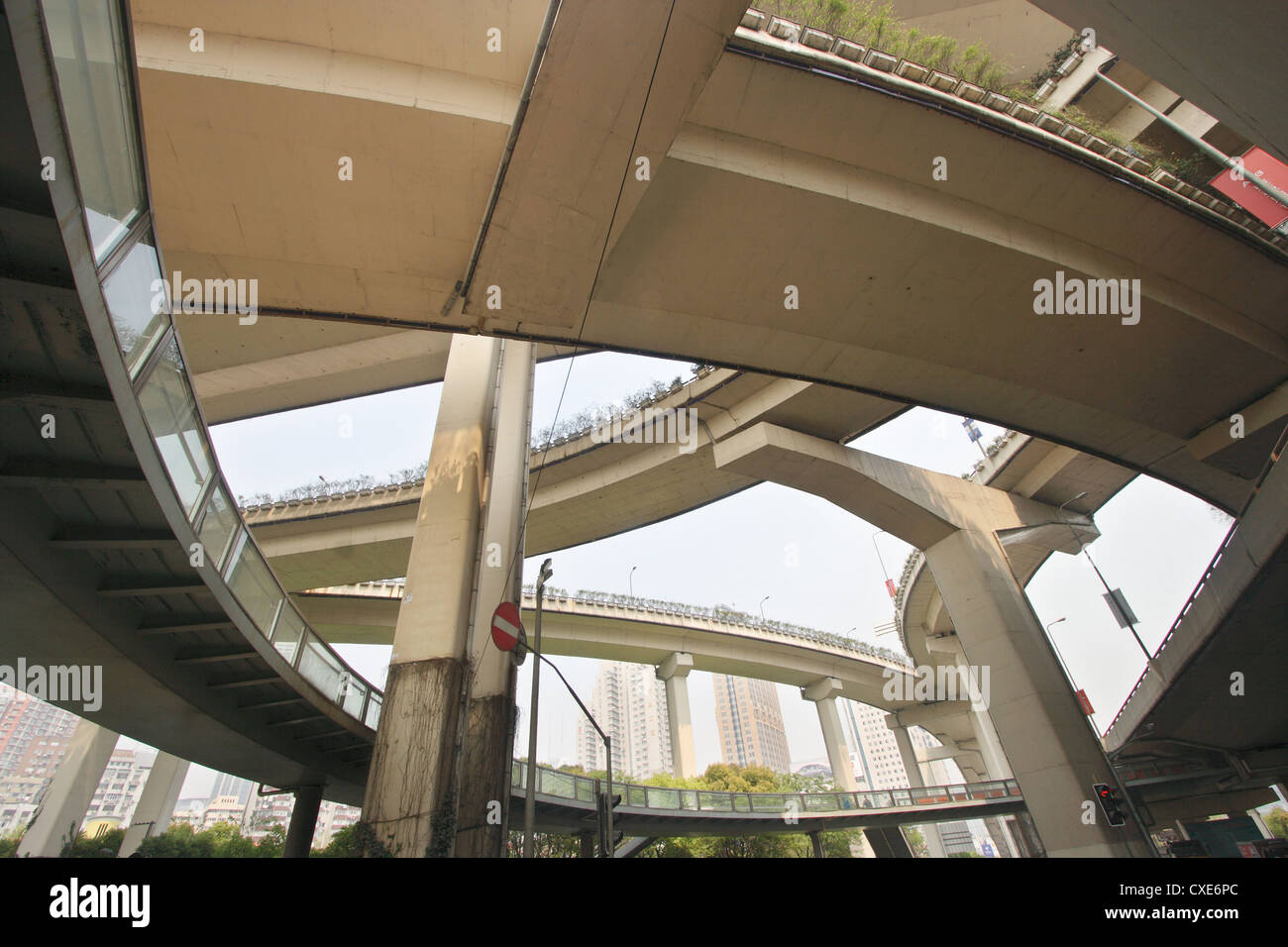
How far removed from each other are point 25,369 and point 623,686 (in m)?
182

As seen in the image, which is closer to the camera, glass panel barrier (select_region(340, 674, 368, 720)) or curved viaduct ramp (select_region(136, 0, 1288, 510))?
curved viaduct ramp (select_region(136, 0, 1288, 510))

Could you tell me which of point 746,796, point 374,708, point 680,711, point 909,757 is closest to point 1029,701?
point 374,708

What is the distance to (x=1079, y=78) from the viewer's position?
1431cm

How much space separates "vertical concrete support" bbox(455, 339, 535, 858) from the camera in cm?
1159

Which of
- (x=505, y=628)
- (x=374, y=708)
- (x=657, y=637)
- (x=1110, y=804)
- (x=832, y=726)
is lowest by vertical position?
(x=1110, y=804)

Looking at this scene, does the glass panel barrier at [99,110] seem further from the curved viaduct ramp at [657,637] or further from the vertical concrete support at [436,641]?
the curved viaduct ramp at [657,637]

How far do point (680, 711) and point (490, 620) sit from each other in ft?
80.2

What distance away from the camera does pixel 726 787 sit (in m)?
38.7

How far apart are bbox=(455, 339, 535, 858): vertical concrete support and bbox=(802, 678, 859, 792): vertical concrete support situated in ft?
101

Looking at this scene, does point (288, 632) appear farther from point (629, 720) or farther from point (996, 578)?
point (629, 720)

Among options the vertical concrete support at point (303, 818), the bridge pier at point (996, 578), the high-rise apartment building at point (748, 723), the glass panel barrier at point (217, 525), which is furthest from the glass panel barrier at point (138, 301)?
the high-rise apartment building at point (748, 723)

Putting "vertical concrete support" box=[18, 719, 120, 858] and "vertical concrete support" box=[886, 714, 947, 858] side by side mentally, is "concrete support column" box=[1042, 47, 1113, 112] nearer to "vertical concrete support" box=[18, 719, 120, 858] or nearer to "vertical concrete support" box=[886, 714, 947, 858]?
"vertical concrete support" box=[18, 719, 120, 858]

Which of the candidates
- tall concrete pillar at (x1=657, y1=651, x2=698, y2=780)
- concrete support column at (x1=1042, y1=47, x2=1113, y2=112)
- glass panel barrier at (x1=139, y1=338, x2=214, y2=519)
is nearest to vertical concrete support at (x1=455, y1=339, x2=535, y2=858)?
glass panel barrier at (x1=139, y1=338, x2=214, y2=519)

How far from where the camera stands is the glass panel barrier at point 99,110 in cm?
393
